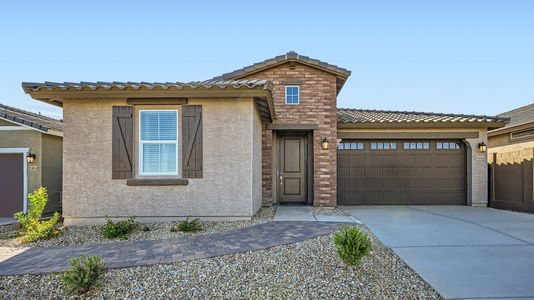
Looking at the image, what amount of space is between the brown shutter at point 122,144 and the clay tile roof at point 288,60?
4.27 m

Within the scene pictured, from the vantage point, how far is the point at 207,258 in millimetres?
4945

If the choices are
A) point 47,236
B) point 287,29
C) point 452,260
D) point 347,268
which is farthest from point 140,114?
point 287,29

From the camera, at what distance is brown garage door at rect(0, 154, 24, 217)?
9938 millimetres

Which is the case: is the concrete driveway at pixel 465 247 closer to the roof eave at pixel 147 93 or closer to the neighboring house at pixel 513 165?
the neighboring house at pixel 513 165

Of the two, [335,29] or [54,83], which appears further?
[335,29]

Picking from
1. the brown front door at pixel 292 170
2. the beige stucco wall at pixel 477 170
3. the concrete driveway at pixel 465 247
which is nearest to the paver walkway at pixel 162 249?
the concrete driveway at pixel 465 247

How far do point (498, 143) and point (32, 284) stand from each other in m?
14.3

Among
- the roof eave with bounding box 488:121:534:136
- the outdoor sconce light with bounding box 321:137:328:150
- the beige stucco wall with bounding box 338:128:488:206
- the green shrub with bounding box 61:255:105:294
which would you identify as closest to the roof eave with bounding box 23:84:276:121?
the outdoor sconce light with bounding box 321:137:328:150

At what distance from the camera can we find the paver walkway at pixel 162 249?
477 cm

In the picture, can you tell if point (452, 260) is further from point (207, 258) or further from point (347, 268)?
point (207, 258)

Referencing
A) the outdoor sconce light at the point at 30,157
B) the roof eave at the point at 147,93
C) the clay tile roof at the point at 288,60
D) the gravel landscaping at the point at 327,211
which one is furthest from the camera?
the clay tile roof at the point at 288,60

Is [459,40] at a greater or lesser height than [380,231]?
greater

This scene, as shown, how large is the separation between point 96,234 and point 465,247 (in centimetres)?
725

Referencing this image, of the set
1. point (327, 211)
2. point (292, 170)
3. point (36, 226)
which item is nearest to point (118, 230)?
point (36, 226)
